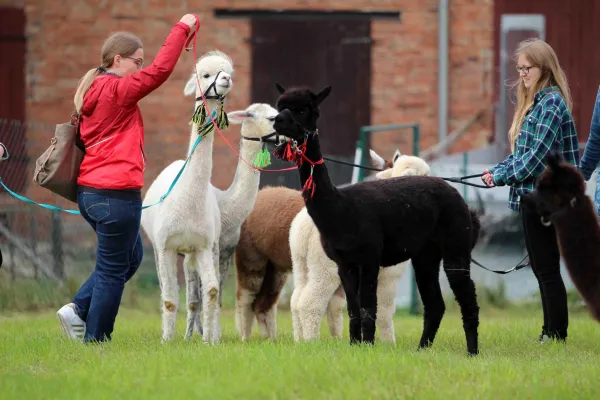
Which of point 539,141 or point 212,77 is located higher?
point 212,77

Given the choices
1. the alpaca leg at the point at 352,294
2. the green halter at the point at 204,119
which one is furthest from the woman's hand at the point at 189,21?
the alpaca leg at the point at 352,294

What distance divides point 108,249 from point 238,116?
67.6 inches

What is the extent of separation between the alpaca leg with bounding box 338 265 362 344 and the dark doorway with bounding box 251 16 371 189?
29.6 feet

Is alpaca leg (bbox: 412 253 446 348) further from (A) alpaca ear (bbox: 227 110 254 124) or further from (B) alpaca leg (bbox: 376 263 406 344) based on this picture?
(A) alpaca ear (bbox: 227 110 254 124)

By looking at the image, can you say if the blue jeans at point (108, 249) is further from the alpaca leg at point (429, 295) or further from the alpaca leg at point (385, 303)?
the alpaca leg at point (429, 295)

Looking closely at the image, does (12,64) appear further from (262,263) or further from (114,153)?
(114,153)

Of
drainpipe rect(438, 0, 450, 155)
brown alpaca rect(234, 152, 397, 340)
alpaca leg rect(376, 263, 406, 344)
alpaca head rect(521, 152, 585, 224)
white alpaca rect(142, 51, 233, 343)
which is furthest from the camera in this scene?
drainpipe rect(438, 0, 450, 155)

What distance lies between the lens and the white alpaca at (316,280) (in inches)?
319

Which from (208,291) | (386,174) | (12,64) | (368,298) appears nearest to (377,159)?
(386,174)

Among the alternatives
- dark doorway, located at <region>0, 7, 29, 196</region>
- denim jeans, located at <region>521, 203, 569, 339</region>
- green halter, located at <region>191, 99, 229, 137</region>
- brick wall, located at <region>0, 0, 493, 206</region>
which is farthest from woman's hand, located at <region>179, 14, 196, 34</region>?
dark doorway, located at <region>0, 7, 29, 196</region>

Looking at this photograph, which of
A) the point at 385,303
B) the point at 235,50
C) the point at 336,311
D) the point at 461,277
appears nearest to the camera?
the point at 461,277

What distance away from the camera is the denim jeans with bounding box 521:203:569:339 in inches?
307

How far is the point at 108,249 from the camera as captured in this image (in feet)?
24.5

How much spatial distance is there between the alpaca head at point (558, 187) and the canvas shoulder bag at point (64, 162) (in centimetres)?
307
